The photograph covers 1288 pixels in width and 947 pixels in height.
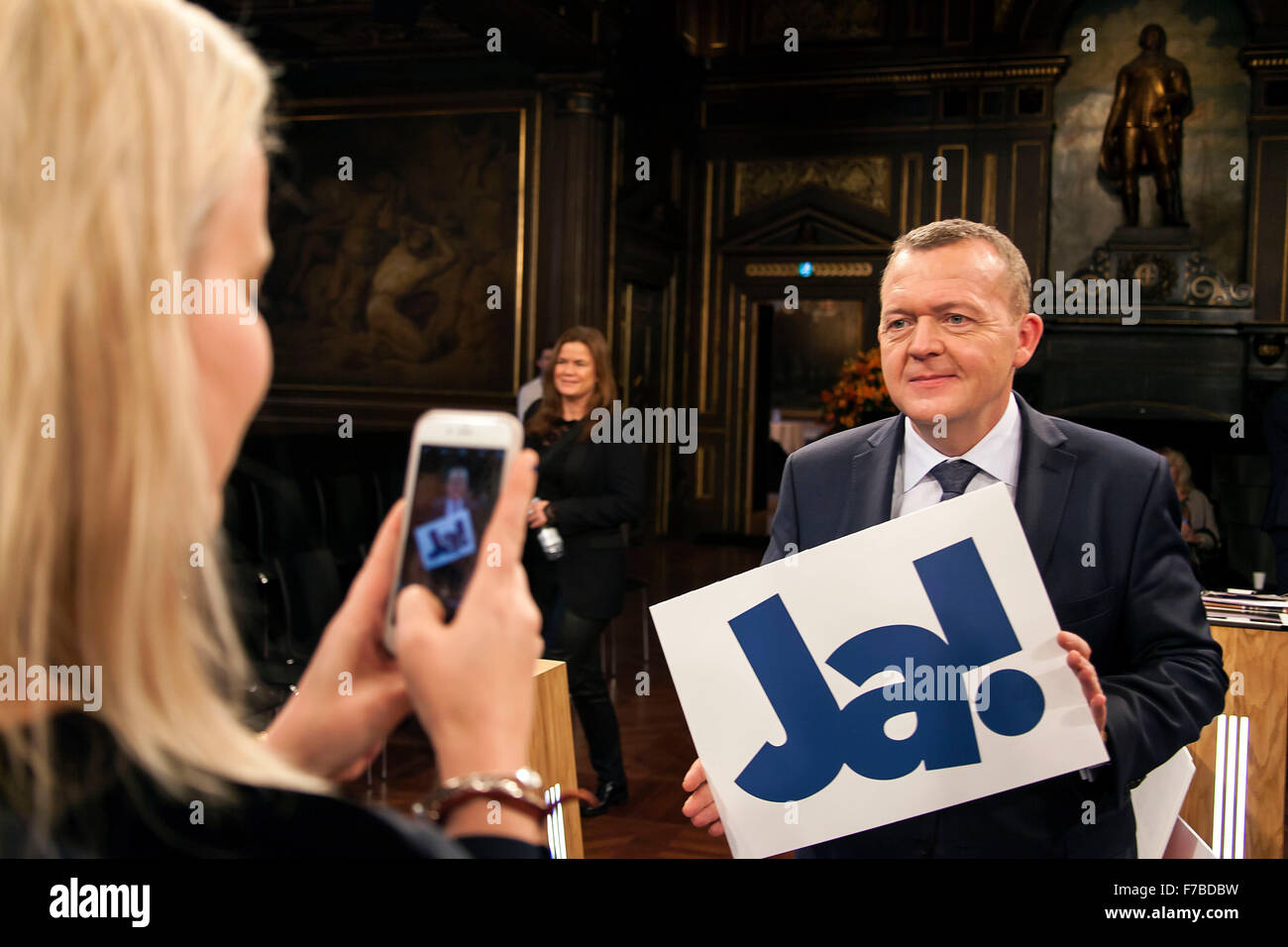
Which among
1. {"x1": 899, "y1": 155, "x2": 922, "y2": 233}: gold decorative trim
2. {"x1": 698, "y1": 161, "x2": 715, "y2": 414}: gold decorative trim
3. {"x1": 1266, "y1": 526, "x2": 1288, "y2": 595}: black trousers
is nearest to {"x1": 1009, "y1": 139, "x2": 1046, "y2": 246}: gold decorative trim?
{"x1": 899, "y1": 155, "x2": 922, "y2": 233}: gold decorative trim

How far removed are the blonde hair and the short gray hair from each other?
4.34ft

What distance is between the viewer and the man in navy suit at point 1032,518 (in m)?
1.65

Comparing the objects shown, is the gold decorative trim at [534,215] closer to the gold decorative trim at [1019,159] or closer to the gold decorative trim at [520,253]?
the gold decorative trim at [520,253]

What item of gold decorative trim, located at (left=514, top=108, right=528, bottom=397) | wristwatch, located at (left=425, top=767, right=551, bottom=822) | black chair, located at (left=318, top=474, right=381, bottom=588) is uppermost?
gold decorative trim, located at (left=514, top=108, right=528, bottom=397)

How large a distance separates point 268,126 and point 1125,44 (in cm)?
1206

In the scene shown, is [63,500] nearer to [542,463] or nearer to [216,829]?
[216,829]

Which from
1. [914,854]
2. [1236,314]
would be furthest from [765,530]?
[914,854]

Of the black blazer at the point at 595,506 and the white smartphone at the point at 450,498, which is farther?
the black blazer at the point at 595,506

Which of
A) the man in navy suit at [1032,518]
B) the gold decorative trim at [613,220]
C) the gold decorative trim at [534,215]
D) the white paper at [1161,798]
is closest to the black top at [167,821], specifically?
the man in navy suit at [1032,518]

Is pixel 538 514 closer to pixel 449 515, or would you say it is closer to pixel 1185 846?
pixel 1185 846

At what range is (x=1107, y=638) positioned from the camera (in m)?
1.73

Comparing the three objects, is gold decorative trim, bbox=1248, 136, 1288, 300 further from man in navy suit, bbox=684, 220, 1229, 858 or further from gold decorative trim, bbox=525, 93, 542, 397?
man in navy suit, bbox=684, 220, 1229, 858

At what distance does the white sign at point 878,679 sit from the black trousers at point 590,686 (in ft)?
8.30

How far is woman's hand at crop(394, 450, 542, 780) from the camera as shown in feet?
2.45
